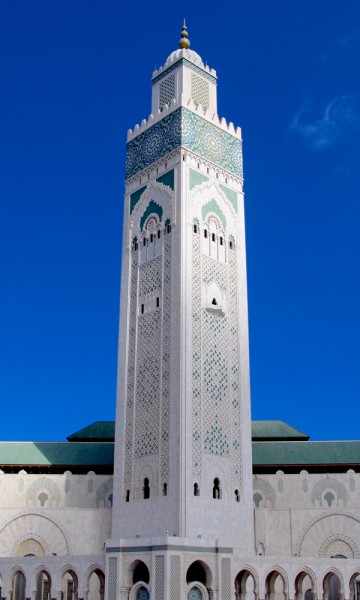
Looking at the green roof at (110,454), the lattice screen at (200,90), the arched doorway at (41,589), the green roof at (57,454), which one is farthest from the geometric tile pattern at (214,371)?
the arched doorway at (41,589)

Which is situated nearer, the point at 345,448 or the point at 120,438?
the point at 120,438

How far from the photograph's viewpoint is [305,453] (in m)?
23.0

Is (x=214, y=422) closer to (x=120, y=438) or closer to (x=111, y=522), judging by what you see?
(x=120, y=438)

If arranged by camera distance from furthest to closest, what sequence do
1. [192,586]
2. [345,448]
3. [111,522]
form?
[345,448] < [111,522] < [192,586]

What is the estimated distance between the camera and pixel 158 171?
21641mm

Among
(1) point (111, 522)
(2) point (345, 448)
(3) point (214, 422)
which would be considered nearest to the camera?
(3) point (214, 422)

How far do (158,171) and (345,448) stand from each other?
32.4 feet

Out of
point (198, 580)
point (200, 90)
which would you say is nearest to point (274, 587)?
point (198, 580)

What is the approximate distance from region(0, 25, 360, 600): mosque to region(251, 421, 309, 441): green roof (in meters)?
1.54

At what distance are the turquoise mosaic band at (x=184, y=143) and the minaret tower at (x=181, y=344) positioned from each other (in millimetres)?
40

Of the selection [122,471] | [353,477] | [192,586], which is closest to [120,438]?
[122,471]

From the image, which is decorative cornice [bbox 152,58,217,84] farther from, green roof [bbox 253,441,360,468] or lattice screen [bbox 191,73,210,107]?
Result: green roof [bbox 253,441,360,468]

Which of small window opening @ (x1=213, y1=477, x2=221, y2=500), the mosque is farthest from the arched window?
small window opening @ (x1=213, y1=477, x2=221, y2=500)

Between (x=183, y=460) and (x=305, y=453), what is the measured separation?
626 centimetres
